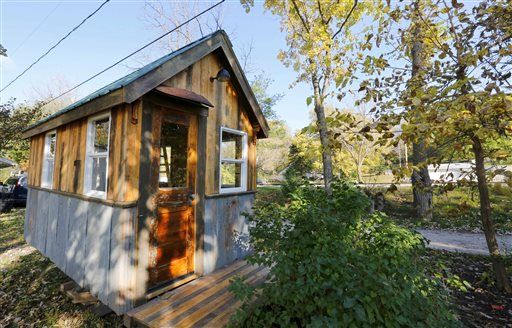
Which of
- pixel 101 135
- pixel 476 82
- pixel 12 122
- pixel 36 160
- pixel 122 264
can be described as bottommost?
pixel 122 264

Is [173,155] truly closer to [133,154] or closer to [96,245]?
[133,154]

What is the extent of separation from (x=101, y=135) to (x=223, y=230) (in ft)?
9.11

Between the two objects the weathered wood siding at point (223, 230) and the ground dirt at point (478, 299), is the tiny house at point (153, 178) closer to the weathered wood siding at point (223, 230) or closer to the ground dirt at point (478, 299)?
the weathered wood siding at point (223, 230)

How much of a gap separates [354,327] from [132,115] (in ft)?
11.7

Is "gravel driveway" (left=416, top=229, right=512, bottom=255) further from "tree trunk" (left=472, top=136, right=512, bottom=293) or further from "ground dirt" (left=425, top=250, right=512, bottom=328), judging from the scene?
"tree trunk" (left=472, top=136, right=512, bottom=293)

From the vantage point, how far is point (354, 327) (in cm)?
188

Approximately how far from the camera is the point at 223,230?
15.8ft

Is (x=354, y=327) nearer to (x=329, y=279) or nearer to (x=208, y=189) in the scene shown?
(x=329, y=279)

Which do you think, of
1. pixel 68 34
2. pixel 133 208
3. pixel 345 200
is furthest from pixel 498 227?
pixel 68 34

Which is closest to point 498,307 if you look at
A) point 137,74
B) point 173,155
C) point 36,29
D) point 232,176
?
point 232,176

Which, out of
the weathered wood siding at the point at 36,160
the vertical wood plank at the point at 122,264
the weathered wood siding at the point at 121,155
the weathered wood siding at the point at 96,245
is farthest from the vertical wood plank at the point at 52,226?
the vertical wood plank at the point at 122,264

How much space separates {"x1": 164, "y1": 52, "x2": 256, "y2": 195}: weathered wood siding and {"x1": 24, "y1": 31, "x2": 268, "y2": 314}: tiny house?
0.07ft

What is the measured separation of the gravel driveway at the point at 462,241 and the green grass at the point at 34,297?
825 cm

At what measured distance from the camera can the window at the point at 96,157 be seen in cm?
411
